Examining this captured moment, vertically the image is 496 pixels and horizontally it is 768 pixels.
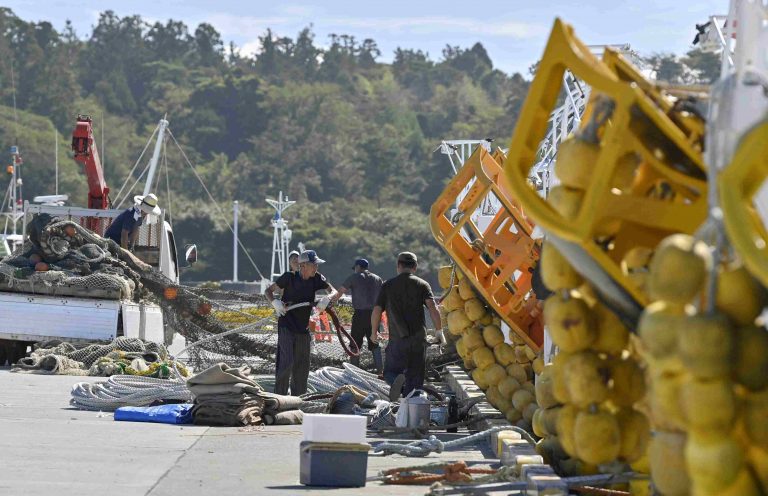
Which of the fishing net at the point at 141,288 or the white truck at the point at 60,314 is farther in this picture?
the white truck at the point at 60,314

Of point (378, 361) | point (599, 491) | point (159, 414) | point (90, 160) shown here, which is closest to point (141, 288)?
point (378, 361)

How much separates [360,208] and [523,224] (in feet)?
388

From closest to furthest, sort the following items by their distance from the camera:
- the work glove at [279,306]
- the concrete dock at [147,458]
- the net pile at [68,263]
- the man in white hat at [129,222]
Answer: the concrete dock at [147,458]
the work glove at [279,306]
the net pile at [68,263]
the man in white hat at [129,222]

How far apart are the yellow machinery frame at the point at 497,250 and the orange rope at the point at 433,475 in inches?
124

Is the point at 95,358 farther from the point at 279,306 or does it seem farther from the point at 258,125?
the point at 258,125

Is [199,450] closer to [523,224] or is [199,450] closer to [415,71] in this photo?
[523,224]

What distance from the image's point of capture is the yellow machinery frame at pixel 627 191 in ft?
22.6

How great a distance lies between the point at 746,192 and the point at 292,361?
37.9ft

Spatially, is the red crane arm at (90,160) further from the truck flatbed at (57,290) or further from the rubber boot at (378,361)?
the rubber boot at (378,361)

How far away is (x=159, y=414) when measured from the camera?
49.0 ft

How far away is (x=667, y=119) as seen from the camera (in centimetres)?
702

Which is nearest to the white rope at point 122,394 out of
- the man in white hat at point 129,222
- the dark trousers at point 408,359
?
the dark trousers at point 408,359

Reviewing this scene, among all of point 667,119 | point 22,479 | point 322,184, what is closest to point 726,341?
point 667,119

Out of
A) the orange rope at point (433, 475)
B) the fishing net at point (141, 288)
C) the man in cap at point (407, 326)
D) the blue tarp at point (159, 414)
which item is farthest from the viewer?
the fishing net at point (141, 288)
